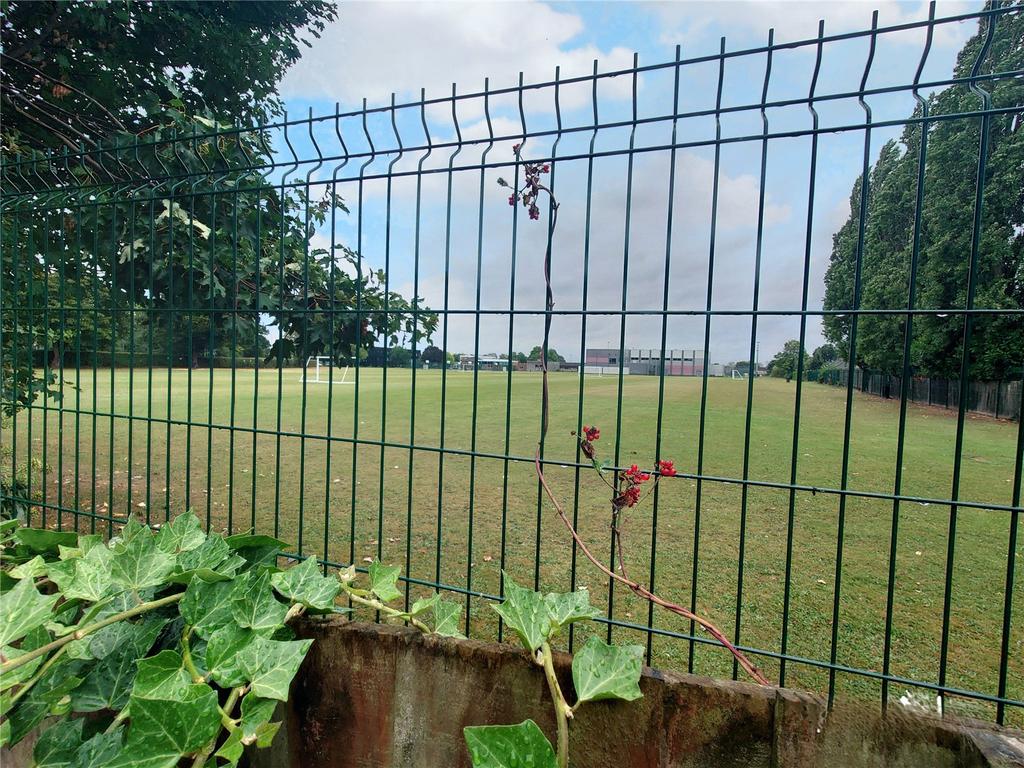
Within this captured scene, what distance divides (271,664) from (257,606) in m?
0.18

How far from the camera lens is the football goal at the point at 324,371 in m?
2.02

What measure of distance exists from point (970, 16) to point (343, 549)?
12.4ft

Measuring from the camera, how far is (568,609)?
1.43 metres

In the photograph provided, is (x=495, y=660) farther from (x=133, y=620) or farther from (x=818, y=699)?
(x=133, y=620)

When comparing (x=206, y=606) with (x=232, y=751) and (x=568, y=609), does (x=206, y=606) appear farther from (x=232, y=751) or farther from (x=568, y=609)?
(x=568, y=609)

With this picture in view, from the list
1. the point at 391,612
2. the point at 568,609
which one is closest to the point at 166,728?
the point at 391,612

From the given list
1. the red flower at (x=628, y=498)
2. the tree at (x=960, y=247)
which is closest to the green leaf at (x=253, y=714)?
the red flower at (x=628, y=498)

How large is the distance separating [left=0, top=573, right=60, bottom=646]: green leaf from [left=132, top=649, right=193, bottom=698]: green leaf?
320 millimetres

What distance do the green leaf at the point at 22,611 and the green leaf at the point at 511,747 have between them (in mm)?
1098

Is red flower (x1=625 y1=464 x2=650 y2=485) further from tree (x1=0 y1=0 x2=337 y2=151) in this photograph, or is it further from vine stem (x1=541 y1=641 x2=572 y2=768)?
tree (x1=0 y1=0 x2=337 y2=151)

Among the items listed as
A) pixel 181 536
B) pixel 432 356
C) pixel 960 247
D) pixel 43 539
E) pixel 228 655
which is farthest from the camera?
pixel 960 247

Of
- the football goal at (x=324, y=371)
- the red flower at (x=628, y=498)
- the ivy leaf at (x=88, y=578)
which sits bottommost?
the ivy leaf at (x=88, y=578)

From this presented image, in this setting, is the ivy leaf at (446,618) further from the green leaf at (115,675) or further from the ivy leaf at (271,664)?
the green leaf at (115,675)

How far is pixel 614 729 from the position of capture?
138 centimetres
